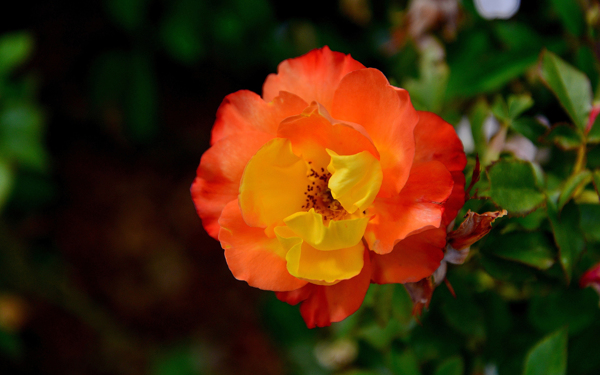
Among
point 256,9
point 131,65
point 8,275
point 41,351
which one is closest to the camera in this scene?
point 256,9

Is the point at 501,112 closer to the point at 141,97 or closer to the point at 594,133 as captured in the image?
the point at 594,133

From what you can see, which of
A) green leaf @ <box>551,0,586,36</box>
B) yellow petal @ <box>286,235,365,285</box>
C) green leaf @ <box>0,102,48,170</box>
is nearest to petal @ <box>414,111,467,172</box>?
yellow petal @ <box>286,235,365,285</box>

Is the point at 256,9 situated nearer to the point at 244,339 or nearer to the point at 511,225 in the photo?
the point at 511,225

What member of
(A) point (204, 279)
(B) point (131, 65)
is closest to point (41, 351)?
(A) point (204, 279)

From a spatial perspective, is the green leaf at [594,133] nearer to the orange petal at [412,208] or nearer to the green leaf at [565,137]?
the green leaf at [565,137]

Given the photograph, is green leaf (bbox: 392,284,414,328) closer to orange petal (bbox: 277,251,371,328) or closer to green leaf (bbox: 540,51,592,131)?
orange petal (bbox: 277,251,371,328)

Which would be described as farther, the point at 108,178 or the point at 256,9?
the point at 108,178

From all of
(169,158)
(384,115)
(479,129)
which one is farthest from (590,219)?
(169,158)
